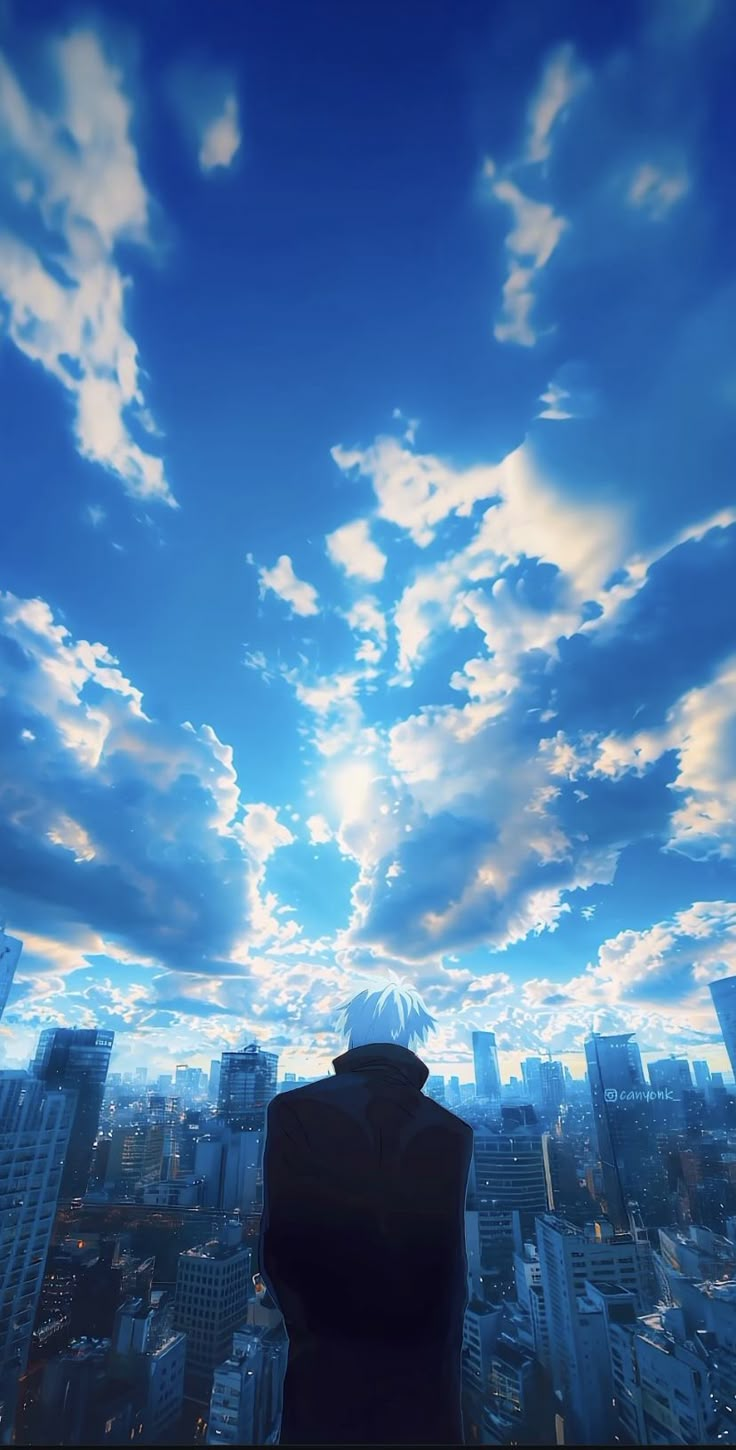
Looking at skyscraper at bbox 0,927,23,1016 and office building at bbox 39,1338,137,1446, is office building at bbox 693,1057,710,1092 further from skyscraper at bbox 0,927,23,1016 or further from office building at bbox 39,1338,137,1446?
skyscraper at bbox 0,927,23,1016

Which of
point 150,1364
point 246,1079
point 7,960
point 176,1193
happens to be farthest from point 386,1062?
point 246,1079

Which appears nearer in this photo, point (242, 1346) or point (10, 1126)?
point (242, 1346)

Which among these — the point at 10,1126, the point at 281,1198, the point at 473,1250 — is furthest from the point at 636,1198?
the point at 281,1198

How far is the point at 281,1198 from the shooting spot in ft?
6.29

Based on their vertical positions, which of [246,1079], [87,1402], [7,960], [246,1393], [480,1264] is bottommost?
[87,1402]

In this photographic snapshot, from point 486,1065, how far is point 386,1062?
13.0 metres

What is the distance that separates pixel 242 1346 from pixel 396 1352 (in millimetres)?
7128

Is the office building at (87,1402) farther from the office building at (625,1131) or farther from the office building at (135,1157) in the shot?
the office building at (625,1131)

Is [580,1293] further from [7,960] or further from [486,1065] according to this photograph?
[7,960]

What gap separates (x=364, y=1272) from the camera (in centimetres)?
187

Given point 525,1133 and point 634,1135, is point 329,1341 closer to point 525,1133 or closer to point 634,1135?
point 525,1133

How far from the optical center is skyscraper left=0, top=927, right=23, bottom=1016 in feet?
36.0

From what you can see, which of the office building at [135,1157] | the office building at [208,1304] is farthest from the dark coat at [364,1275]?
the office building at [135,1157]

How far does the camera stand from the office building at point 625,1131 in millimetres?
9070
